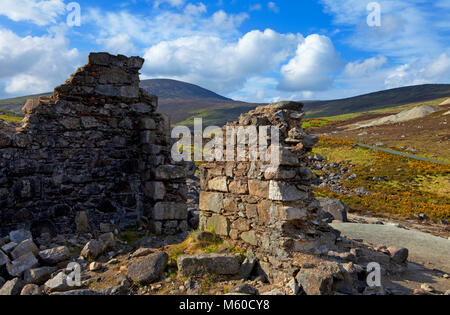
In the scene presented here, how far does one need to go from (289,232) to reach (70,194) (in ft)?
19.4

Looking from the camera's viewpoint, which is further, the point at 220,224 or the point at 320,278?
the point at 220,224

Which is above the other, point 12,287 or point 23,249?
point 23,249

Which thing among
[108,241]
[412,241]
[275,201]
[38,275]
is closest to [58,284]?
[38,275]

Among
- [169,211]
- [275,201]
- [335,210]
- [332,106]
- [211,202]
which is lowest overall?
[335,210]

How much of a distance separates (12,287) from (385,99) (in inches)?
6029

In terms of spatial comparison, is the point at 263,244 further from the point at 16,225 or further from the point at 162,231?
the point at 16,225

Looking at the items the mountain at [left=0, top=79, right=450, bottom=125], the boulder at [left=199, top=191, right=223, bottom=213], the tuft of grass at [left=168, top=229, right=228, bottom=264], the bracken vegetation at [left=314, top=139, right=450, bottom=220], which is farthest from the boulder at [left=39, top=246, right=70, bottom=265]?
the mountain at [left=0, top=79, right=450, bottom=125]

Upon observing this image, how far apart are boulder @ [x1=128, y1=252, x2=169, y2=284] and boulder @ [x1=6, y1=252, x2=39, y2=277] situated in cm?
188

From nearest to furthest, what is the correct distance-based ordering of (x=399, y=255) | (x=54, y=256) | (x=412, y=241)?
1. (x=54, y=256)
2. (x=399, y=255)
3. (x=412, y=241)

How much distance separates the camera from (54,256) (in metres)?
6.17

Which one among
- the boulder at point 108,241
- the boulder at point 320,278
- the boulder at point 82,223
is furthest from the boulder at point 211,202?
the boulder at point 82,223

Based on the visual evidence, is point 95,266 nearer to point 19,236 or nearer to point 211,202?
point 19,236
